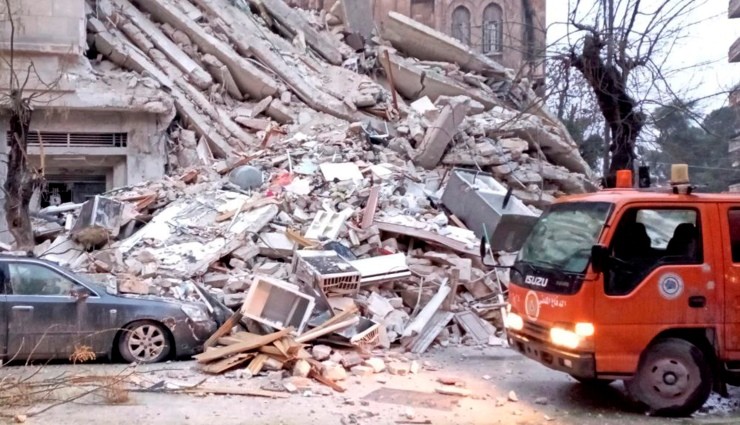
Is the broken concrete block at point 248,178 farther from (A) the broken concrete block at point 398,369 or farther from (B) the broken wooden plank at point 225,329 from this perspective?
(A) the broken concrete block at point 398,369

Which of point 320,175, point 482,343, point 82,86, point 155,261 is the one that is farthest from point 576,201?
point 82,86

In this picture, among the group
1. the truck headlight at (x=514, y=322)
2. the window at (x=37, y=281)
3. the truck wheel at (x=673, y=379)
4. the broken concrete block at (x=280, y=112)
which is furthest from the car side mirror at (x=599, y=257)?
the broken concrete block at (x=280, y=112)

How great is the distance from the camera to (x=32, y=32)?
16.2 meters

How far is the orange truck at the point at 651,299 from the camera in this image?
6988 mm

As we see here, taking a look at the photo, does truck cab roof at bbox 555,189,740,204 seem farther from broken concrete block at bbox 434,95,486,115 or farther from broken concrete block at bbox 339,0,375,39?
broken concrete block at bbox 339,0,375,39

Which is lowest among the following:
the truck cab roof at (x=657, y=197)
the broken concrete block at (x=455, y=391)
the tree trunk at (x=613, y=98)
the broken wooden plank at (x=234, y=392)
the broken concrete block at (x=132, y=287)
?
the broken concrete block at (x=455, y=391)

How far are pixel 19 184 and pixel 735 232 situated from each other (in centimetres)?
1064

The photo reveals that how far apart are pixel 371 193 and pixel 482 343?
3.60m

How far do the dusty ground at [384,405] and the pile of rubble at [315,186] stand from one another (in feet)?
2.36

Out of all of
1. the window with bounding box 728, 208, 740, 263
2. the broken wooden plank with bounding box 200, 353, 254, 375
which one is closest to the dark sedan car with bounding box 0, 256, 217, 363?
the broken wooden plank with bounding box 200, 353, 254, 375

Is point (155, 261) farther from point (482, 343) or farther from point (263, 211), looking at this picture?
point (482, 343)

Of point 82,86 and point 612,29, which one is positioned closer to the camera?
point 612,29

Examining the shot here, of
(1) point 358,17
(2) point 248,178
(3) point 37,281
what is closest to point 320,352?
(3) point 37,281

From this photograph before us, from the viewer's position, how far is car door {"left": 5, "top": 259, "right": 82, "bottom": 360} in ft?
28.9
